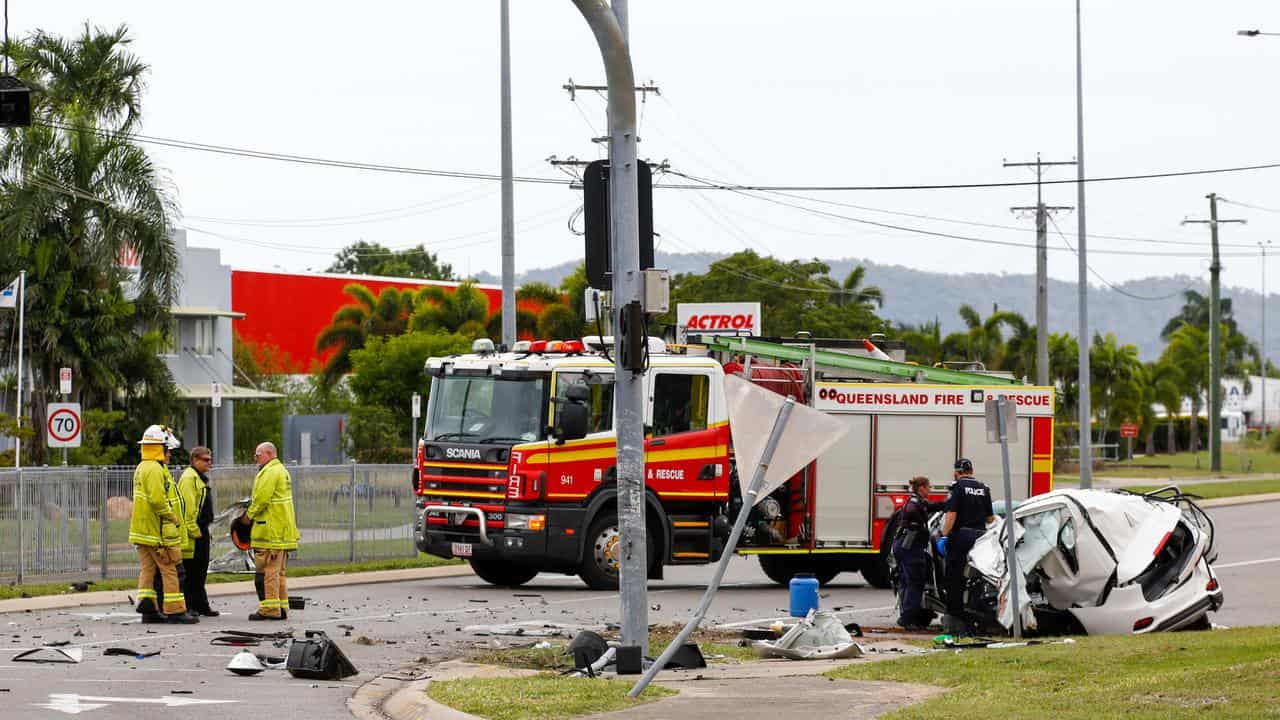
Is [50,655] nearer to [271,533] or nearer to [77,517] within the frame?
[271,533]

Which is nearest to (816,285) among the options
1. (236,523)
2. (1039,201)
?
(1039,201)

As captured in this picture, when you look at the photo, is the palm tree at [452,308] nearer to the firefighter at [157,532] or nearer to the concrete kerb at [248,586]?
the concrete kerb at [248,586]

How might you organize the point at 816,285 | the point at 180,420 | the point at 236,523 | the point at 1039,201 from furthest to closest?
the point at 816,285 → the point at 1039,201 → the point at 180,420 → the point at 236,523

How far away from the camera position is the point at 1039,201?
5850cm

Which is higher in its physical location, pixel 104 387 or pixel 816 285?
pixel 816 285

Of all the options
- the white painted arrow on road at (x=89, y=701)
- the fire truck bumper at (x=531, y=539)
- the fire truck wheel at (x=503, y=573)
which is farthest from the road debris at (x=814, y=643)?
the fire truck wheel at (x=503, y=573)

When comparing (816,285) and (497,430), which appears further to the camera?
(816,285)

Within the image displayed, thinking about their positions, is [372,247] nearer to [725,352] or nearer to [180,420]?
[180,420]

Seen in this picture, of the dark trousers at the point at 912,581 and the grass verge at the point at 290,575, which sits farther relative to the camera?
the grass verge at the point at 290,575

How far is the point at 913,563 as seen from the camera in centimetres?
1673

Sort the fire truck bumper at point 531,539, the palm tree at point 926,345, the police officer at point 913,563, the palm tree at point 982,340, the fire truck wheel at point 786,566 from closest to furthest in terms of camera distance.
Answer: the police officer at point 913,563, the fire truck bumper at point 531,539, the fire truck wheel at point 786,566, the palm tree at point 982,340, the palm tree at point 926,345

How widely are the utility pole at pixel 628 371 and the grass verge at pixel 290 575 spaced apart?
10.3 meters

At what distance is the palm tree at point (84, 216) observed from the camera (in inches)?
1442

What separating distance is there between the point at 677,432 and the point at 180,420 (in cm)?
2564
